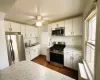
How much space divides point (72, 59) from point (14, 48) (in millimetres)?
2451

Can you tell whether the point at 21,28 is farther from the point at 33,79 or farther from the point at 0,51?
the point at 33,79

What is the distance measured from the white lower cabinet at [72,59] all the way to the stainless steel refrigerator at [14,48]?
204 cm

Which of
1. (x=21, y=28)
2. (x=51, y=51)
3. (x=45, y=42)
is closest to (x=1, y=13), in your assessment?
Result: (x=21, y=28)

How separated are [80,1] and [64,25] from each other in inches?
58.7

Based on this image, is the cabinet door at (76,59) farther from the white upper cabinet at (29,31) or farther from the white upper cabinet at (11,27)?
the white upper cabinet at (11,27)

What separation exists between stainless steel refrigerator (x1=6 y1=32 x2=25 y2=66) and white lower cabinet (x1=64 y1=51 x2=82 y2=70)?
2.04 meters

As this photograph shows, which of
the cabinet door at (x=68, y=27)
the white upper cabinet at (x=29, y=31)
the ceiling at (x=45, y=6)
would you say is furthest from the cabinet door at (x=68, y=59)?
the white upper cabinet at (x=29, y=31)

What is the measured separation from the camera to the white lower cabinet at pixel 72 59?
8.11ft

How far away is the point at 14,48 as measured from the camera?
255 cm

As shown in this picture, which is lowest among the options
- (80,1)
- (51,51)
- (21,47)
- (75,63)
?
(75,63)

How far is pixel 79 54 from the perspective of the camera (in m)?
2.44

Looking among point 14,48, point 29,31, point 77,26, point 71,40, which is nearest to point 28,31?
point 29,31

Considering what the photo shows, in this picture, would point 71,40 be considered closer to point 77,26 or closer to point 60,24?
point 77,26

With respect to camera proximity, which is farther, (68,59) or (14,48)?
(68,59)
